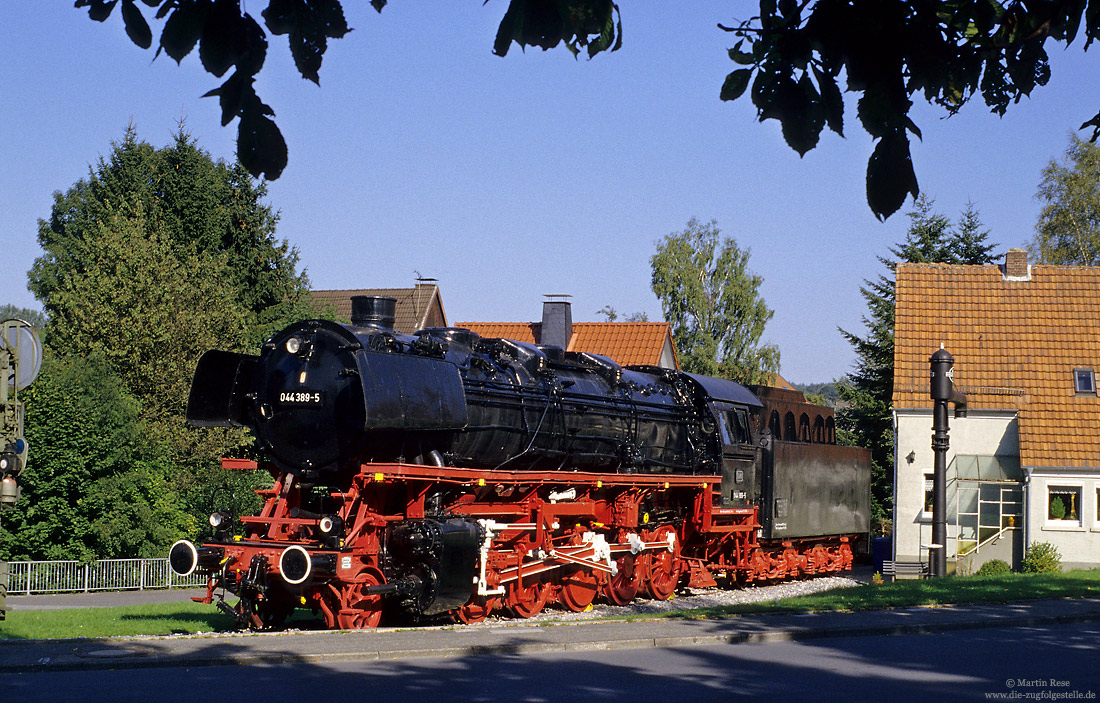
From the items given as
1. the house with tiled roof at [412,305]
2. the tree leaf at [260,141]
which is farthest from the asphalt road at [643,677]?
the house with tiled roof at [412,305]

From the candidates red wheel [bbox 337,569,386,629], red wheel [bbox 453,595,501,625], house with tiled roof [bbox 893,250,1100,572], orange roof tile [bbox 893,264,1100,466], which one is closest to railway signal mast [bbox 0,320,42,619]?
red wheel [bbox 337,569,386,629]

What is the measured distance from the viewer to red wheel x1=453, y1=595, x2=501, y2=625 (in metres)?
14.1

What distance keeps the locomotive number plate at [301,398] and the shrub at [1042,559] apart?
1650 cm

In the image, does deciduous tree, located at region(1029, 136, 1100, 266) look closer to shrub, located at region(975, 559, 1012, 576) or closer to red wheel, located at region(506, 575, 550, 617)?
shrub, located at region(975, 559, 1012, 576)

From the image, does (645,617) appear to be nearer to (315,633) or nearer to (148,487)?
(315,633)

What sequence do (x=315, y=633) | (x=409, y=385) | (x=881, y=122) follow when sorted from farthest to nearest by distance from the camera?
(x=409, y=385) < (x=315, y=633) < (x=881, y=122)

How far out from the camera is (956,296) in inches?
1139

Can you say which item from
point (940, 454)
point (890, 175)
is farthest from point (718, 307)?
point (890, 175)

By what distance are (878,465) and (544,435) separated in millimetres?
23369

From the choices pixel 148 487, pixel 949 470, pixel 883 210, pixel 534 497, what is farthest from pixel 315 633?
pixel 949 470

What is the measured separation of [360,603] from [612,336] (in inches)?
1086

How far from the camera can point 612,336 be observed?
39688 millimetres

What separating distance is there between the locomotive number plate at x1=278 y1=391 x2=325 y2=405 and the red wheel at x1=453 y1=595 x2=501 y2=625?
10.4ft

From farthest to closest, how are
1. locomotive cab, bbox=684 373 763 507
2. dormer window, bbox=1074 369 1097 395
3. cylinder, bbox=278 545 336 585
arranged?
dormer window, bbox=1074 369 1097 395
locomotive cab, bbox=684 373 763 507
cylinder, bbox=278 545 336 585
